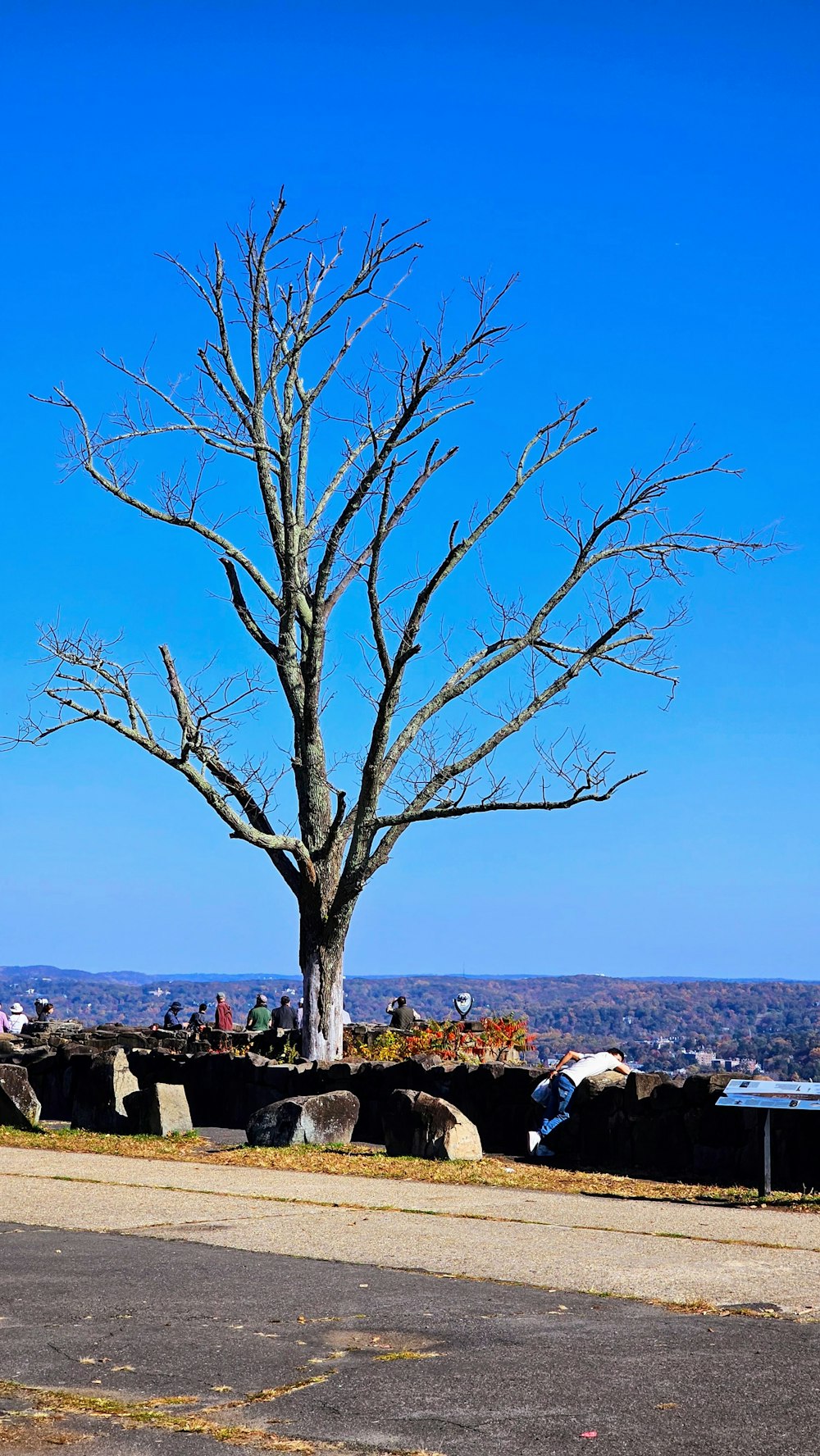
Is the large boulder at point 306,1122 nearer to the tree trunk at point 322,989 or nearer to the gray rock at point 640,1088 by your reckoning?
the gray rock at point 640,1088

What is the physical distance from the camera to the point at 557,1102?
12.9 m

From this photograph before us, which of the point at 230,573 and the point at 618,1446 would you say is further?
the point at 230,573

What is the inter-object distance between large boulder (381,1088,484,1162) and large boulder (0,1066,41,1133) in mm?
3990

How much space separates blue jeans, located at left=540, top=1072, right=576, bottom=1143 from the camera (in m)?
12.8

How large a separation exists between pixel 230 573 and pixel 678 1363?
49.4 feet

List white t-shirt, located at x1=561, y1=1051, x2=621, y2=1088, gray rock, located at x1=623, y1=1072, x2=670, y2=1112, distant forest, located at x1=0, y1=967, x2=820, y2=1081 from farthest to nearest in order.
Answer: distant forest, located at x1=0, y1=967, x2=820, y2=1081 < white t-shirt, located at x1=561, y1=1051, x2=621, y2=1088 < gray rock, located at x1=623, y1=1072, x2=670, y2=1112

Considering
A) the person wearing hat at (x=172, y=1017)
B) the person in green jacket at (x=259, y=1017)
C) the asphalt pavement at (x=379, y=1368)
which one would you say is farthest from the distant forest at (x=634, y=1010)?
the asphalt pavement at (x=379, y=1368)

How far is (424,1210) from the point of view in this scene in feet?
31.3

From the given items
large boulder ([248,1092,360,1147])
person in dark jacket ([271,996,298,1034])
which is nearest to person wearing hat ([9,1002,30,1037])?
person in dark jacket ([271,996,298,1034])

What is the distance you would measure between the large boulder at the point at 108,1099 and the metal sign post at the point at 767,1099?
654 cm

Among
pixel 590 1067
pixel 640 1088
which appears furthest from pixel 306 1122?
pixel 640 1088

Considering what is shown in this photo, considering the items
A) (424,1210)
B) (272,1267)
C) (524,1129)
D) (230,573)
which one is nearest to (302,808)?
(230,573)

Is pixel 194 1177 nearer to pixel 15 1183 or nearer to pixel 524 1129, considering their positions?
pixel 15 1183

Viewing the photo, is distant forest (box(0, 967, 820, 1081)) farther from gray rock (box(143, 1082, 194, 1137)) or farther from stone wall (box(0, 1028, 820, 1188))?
gray rock (box(143, 1082, 194, 1137))
